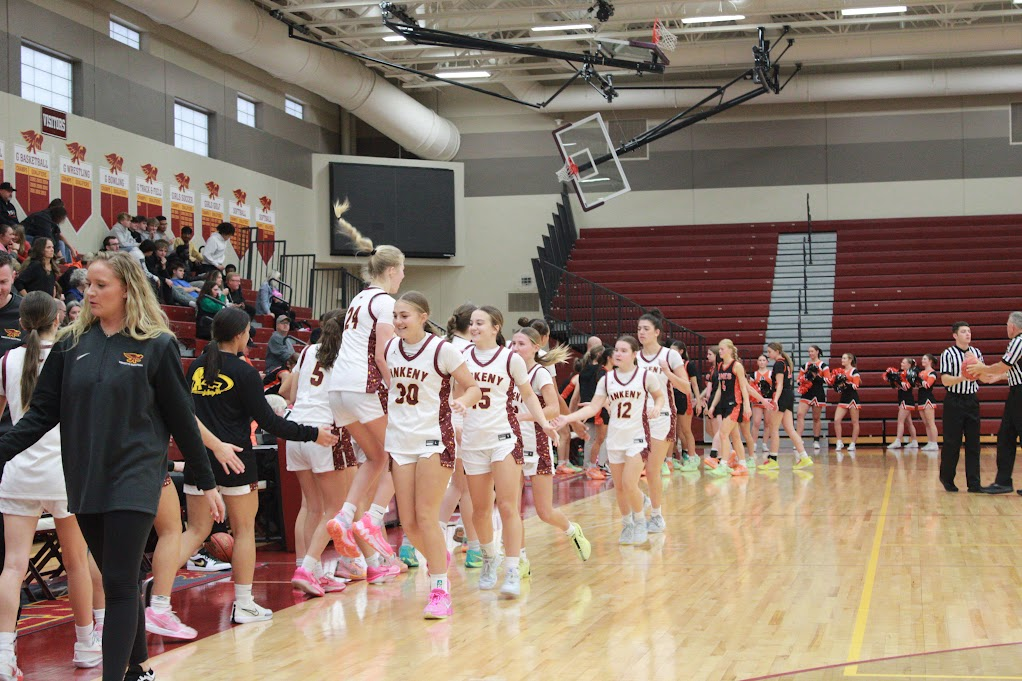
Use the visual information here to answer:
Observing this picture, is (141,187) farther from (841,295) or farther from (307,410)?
(841,295)

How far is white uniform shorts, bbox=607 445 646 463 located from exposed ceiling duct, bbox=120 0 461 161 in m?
9.68

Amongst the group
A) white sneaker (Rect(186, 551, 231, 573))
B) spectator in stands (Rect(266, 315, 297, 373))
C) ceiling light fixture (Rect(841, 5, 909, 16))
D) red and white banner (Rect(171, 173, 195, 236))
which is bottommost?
white sneaker (Rect(186, 551, 231, 573))

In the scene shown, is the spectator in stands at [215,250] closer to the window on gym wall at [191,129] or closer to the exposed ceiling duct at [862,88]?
the window on gym wall at [191,129]

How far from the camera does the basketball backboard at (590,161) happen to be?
19.1 meters

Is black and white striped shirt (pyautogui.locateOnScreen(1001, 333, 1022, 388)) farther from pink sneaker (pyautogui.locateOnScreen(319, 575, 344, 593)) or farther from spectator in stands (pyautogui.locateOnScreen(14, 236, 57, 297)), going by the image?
spectator in stands (pyautogui.locateOnScreen(14, 236, 57, 297))

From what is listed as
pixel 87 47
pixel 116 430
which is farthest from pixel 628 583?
pixel 87 47

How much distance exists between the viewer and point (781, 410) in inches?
593

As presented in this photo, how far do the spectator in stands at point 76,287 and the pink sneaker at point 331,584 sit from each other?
14.0 ft

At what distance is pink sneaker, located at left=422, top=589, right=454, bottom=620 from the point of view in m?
5.49

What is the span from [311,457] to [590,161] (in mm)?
13850

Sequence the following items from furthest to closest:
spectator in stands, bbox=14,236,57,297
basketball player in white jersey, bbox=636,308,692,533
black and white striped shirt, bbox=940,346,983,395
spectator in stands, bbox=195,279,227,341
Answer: spectator in stands, bbox=195,279,227,341
black and white striped shirt, bbox=940,346,983,395
spectator in stands, bbox=14,236,57,297
basketball player in white jersey, bbox=636,308,692,533

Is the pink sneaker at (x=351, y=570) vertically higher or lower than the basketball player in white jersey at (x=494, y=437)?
lower

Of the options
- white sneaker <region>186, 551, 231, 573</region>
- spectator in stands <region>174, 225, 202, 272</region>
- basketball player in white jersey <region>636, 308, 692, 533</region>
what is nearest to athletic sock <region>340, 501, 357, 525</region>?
white sneaker <region>186, 551, 231, 573</region>

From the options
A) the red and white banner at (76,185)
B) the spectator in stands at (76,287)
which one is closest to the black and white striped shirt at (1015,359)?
the spectator in stands at (76,287)
